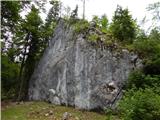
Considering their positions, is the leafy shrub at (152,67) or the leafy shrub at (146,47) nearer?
the leafy shrub at (152,67)

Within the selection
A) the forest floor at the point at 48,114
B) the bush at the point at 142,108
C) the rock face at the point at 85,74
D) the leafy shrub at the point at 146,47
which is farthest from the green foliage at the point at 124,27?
the bush at the point at 142,108

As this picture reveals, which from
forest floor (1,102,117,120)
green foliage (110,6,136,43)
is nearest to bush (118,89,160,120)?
forest floor (1,102,117,120)

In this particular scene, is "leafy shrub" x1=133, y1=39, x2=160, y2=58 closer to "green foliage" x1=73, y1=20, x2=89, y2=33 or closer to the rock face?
the rock face

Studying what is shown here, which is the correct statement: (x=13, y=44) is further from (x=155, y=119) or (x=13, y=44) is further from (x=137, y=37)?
(x=155, y=119)

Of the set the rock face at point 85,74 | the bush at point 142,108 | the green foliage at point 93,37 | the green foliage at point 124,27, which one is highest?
the green foliage at point 124,27

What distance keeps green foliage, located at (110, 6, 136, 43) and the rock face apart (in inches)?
65.7

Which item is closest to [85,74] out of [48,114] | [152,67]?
[48,114]

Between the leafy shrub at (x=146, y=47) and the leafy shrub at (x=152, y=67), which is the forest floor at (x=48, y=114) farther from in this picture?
the leafy shrub at (x=146, y=47)

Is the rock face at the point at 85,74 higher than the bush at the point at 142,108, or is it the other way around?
the rock face at the point at 85,74

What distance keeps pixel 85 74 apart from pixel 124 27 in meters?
4.57

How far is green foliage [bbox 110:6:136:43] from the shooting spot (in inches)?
884

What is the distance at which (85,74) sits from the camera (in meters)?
20.7

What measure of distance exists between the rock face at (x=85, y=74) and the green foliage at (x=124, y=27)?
167 centimetres

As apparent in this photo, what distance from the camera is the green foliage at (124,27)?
73.7 feet
